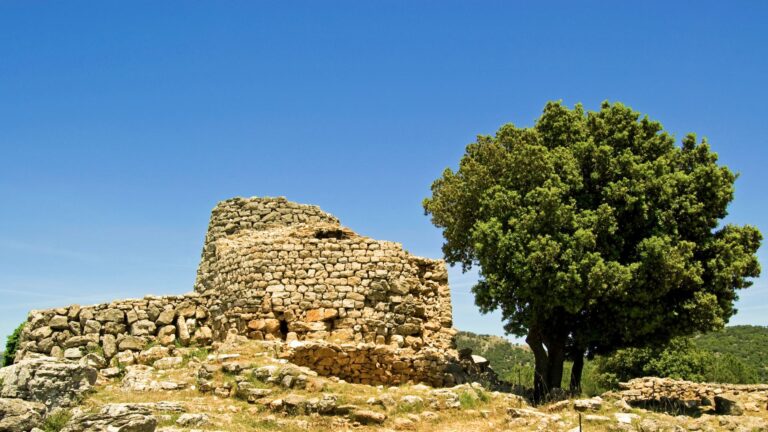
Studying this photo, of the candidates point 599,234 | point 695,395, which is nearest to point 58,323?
point 599,234

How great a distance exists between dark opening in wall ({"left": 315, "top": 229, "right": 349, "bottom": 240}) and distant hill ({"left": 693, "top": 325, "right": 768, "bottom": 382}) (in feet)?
133

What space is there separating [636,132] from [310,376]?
12.6m

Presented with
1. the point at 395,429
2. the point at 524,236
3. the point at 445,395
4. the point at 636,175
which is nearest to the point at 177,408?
the point at 395,429

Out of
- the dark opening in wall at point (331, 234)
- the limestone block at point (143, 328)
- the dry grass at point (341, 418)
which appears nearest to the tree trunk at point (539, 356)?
the dry grass at point (341, 418)

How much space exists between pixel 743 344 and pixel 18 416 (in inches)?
2473

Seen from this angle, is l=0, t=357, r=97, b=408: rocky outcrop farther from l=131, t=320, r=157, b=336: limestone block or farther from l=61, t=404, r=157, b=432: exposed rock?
l=131, t=320, r=157, b=336: limestone block

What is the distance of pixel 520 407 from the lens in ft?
44.6

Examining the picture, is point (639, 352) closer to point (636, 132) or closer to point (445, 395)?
point (636, 132)

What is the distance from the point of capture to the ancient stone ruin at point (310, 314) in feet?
51.4

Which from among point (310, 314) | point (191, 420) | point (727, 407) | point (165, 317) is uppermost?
point (310, 314)

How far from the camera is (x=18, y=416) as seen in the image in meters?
10.3

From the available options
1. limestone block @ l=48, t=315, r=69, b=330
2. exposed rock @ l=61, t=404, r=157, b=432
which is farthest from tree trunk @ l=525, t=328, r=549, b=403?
limestone block @ l=48, t=315, r=69, b=330

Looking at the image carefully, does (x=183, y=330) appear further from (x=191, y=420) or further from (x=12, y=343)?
(x=191, y=420)

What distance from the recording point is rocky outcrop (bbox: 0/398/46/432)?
33.3 feet
